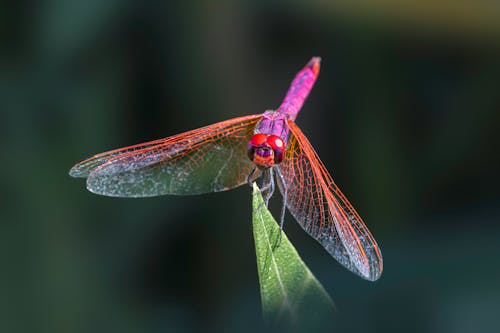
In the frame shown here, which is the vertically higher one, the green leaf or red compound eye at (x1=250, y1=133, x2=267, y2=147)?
red compound eye at (x1=250, y1=133, x2=267, y2=147)

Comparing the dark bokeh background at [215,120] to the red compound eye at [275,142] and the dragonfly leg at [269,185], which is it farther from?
the red compound eye at [275,142]

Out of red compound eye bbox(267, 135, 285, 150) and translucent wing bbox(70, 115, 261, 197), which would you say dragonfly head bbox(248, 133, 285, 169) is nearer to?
red compound eye bbox(267, 135, 285, 150)

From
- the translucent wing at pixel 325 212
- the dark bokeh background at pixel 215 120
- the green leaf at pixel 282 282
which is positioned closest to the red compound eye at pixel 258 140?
the translucent wing at pixel 325 212

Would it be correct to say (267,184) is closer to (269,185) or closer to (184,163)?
(269,185)

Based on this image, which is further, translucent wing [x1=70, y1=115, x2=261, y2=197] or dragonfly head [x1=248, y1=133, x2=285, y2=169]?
translucent wing [x1=70, y1=115, x2=261, y2=197]

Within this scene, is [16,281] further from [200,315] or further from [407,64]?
[407,64]

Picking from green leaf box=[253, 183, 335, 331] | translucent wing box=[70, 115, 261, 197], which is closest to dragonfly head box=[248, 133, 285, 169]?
translucent wing box=[70, 115, 261, 197]

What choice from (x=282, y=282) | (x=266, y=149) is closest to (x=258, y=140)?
(x=266, y=149)

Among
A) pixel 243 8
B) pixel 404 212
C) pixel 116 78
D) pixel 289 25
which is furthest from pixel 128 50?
pixel 404 212

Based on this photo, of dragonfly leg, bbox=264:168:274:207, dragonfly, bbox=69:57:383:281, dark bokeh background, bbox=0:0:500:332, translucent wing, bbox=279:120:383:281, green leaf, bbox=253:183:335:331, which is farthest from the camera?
dark bokeh background, bbox=0:0:500:332
